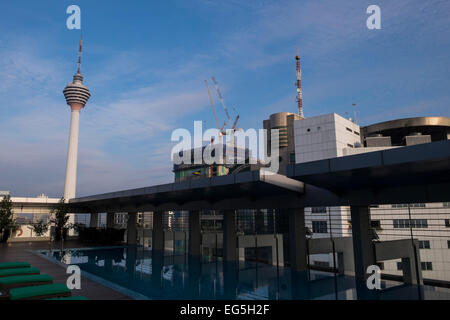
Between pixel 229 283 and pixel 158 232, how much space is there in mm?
19393

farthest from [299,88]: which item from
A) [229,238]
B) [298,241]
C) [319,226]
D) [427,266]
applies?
[298,241]

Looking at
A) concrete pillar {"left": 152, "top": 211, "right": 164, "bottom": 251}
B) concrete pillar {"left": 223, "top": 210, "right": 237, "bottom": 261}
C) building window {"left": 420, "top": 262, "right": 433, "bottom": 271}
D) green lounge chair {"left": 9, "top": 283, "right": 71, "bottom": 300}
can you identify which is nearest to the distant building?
building window {"left": 420, "top": 262, "right": 433, "bottom": 271}

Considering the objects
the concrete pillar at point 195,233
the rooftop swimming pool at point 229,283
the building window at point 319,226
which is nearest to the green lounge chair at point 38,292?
the rooftop swimming pool at point 229,283

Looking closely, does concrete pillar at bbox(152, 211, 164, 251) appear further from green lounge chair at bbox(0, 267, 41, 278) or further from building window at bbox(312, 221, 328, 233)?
building window at bbox(312, 221, 328, 233)

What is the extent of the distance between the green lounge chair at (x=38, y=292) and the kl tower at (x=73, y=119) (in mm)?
108584

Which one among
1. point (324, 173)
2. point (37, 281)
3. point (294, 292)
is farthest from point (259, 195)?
point (37, 281)

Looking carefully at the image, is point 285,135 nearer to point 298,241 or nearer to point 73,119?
point 73,119

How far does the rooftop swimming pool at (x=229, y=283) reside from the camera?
14.8m

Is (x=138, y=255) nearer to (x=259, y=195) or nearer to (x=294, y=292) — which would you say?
(x=259, y=195)

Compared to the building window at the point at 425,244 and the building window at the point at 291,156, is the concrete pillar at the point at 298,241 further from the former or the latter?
the building window at the point at 291,156

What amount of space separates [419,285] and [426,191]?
20.3 ft

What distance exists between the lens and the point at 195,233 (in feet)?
98.2

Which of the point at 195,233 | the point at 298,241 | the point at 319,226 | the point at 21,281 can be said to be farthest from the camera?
the point at 319,226
